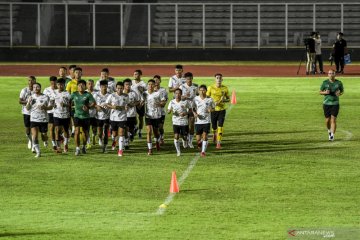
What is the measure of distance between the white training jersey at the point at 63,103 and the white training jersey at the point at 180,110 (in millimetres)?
2770

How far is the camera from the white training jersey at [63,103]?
106 ft

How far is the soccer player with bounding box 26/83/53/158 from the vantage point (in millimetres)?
31844

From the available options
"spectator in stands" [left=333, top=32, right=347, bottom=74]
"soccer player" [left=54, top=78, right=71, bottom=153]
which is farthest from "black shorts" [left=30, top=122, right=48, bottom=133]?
"spectator in stands" [left=333, top=32, right=347, bottom=74]

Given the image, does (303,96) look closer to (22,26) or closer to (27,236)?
(22,26)

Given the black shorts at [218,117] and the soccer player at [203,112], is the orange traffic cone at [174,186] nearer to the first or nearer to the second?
the soccer player at [203,112]

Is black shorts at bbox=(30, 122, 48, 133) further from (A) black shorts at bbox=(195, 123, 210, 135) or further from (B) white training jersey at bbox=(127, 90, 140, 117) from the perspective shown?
(A) black shorts at bbox=(195, 123, 210, 135)

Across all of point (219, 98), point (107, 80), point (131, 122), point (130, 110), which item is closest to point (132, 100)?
point (130, 110)

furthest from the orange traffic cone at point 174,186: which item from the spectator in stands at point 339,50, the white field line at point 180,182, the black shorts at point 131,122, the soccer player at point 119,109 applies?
the spectator in stands at point 339,50

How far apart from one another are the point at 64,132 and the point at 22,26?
3830 centimetres

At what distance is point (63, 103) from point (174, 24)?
129ft

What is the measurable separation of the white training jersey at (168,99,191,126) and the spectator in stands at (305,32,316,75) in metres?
25.9

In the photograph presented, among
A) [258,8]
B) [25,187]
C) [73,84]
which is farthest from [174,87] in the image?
[258,8]

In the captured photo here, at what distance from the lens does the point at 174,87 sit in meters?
35.3

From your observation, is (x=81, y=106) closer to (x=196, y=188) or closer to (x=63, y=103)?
(x=63, y=103)
